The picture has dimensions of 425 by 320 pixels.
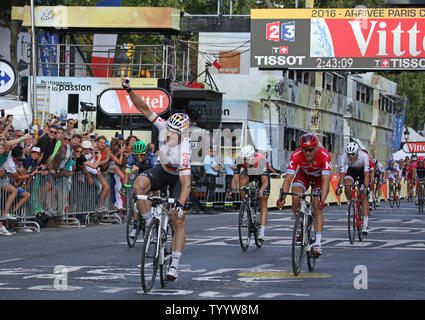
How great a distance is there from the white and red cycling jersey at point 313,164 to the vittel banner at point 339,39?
775 inches

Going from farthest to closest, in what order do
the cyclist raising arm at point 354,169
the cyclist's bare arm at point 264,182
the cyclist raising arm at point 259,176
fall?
the cyclist raising arm at point 354,169
the cyclist's bare arm at point 264,182
the cyclist raising arm at point 259,176

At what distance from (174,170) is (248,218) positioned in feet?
17.5

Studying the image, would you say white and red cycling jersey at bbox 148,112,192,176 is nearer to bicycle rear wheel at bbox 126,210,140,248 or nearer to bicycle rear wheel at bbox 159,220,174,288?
bicycle rear wheel at bbox 159,220,174,288

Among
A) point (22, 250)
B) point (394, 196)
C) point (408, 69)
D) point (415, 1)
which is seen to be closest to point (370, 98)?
point (394, 196)

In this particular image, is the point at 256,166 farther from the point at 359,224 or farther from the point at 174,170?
the point at 174,170

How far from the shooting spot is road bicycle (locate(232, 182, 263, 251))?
54.6ft

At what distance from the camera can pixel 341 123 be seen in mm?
62875

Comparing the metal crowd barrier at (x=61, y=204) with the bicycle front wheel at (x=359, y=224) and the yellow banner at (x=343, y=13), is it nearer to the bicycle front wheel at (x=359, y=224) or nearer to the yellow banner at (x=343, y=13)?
the bicycle front wheel at (x=359, y=224)

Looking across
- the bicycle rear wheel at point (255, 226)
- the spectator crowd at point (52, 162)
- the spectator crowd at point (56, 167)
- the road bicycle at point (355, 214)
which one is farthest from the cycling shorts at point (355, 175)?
the spectator crowd at point (52, 162)

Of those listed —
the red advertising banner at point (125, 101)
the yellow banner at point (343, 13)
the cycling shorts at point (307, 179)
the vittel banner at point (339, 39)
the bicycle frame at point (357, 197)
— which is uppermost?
the yellow banner at point (343, 13)

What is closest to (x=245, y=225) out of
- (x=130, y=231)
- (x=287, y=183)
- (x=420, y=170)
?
(x=130, y=231)

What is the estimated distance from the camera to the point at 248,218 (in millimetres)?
17047

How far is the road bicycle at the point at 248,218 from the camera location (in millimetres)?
16656

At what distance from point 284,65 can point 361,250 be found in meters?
17.3
